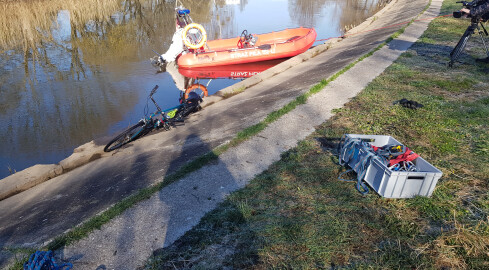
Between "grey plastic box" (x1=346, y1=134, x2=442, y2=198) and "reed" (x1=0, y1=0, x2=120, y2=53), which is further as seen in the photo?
"reed" (x1=0, y1=0, x2=120, y2=53)

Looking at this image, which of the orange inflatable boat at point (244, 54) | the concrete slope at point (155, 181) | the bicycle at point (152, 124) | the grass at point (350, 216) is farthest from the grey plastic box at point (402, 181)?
the orange inflatable boat at point (244, 54)

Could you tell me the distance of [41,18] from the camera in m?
21.5

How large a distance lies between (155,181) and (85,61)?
1347cm

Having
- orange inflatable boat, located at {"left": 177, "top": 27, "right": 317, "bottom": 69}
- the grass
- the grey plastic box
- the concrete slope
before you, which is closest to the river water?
orange inflatable boat, located at {"left": 177, "top": 27, "right": 317, "bottom": 69}

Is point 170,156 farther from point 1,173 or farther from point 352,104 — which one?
point 1,173

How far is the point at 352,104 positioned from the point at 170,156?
14.0ft

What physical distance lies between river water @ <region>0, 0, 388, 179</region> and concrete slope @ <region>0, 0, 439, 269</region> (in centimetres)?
315

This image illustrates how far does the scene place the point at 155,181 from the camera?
17.0 ft

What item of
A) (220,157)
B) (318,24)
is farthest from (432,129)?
(318,24)

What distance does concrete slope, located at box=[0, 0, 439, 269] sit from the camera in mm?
3875

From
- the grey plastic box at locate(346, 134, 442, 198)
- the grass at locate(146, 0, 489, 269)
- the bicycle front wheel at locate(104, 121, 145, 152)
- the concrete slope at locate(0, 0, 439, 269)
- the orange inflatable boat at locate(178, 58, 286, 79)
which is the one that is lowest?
the orange inflatable boat at locate(178, 58, 286, 79)

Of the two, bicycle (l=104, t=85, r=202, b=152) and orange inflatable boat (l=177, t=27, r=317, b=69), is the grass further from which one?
orange inflatable boat (l=177, t=27, r=317, b=69)

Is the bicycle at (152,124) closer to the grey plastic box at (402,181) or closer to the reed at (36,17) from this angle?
the grey plastic box at (402,181)

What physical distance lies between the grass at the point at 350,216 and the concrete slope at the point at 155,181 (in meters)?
0.34
